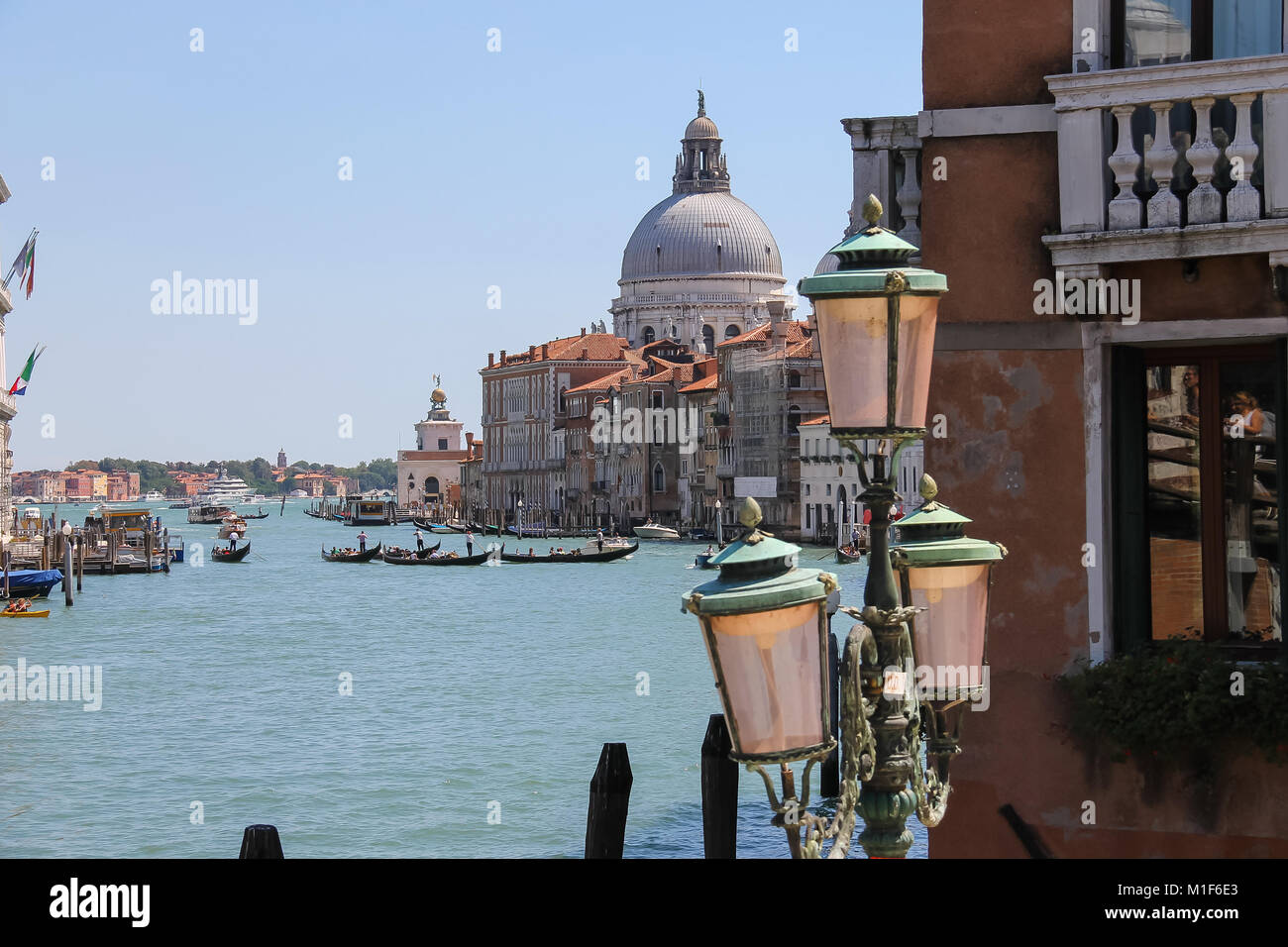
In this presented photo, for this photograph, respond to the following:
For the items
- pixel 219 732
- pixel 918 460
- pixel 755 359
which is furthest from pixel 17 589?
pixel 755 359

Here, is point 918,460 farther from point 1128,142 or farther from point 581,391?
point 1128,142

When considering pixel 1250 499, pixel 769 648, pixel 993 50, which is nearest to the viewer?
pixel 769 648

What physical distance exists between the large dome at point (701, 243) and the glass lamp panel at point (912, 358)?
320 feet

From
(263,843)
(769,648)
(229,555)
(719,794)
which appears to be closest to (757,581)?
(769,648)

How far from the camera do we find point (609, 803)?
6.76 metres

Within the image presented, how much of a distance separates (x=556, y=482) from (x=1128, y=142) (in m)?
90.8

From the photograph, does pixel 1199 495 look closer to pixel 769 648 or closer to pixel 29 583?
pixel 769 648

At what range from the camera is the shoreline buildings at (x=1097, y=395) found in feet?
13.3

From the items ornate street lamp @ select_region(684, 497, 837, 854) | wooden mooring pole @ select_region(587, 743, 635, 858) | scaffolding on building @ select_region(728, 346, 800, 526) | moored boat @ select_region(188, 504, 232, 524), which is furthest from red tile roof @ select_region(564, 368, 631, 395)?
ornate street lamp @ select_region(684, 497, 837, 854)

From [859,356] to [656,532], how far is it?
72.3 meters

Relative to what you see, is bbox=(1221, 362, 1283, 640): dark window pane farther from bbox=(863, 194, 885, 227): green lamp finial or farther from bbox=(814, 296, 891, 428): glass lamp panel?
bbox=(814, 296, 891, 428): glass lamp panel

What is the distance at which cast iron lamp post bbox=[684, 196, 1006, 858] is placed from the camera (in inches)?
101

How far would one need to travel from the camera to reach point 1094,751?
4.15 metres

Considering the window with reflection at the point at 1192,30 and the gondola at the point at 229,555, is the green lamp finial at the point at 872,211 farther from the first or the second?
the gondola at the point at 229,555
